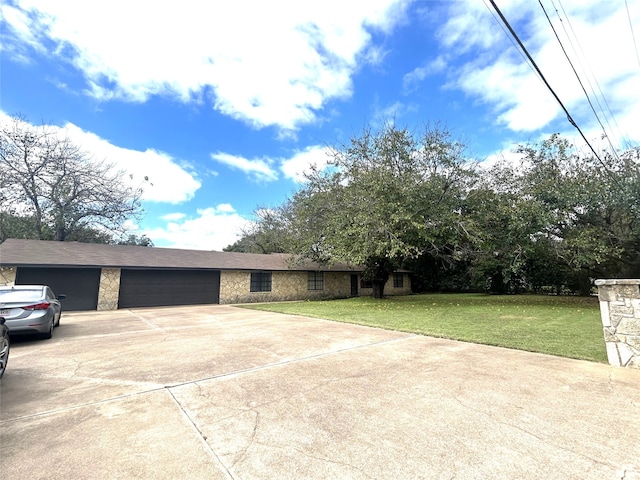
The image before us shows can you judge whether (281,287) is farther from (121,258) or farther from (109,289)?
(109,289)

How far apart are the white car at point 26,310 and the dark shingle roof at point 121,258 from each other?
760 cm

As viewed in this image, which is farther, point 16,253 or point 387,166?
point 387,166

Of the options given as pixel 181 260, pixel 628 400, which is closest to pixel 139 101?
pixel 181 260

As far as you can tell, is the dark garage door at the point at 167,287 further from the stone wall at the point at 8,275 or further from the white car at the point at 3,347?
the white car at the point at 3,347

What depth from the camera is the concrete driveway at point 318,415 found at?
230 cm

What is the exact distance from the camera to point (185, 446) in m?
2.59

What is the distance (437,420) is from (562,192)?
1417 cm

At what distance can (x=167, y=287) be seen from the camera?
646 inches

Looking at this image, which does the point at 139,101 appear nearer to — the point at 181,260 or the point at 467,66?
the point at 181,260

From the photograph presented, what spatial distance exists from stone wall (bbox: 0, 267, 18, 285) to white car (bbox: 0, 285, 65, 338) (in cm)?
760

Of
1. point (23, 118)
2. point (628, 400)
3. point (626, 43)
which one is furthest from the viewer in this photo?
point (23, 118)

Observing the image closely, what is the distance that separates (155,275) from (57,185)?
40.4ft

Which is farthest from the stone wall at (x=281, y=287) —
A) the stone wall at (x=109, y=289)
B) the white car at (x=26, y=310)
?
the white car at (x=26, y=310)

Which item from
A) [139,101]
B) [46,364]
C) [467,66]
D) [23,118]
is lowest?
[46,364]
